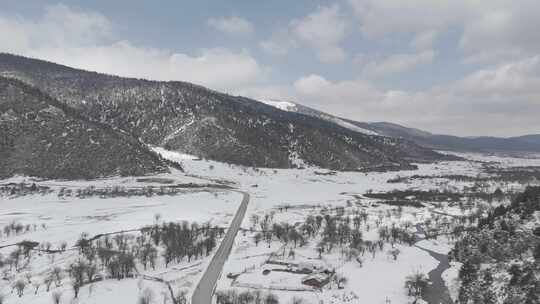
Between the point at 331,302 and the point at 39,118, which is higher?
the point at 39,118

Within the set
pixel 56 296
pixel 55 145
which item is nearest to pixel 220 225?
pixel 56 296

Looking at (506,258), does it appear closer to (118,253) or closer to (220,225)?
(220,225)

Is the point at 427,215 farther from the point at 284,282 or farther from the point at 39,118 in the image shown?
the point at 39,118

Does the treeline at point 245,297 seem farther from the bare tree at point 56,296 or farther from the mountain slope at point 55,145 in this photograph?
the mountain slope at point 55,145

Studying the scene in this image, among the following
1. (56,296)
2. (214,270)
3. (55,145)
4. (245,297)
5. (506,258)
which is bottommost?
(214,270)

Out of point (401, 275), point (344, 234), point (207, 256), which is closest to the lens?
point (401, 275)

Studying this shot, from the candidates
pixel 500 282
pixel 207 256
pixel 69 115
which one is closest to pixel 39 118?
pixel 69 115

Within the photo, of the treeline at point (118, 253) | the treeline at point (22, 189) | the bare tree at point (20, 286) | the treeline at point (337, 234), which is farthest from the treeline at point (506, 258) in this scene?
the treeline at point (22, 189)
